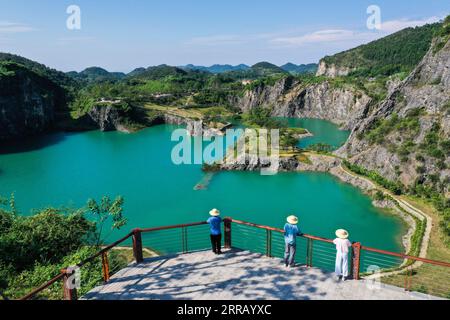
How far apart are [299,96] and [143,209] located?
90.7 m

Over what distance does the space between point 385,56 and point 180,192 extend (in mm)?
149811

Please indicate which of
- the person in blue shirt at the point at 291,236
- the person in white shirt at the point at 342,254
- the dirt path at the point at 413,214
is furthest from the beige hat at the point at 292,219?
the dirt path at the point at 413,214

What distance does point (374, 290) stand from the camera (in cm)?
1016

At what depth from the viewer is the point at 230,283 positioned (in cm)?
1072

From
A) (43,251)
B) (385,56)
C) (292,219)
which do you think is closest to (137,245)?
(292,219)

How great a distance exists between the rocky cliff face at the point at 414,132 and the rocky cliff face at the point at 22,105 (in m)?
73.0

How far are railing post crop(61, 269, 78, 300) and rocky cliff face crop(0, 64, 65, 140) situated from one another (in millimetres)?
86338

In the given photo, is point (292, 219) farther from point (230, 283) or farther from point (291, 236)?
point (230, 283)

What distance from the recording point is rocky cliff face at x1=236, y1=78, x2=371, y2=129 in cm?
10494

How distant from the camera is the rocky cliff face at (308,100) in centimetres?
10494

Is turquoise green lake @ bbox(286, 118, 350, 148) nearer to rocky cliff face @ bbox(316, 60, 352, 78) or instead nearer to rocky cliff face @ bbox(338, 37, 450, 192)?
Result: rocky cliff face @ bbox(338, 37, 450, 192)

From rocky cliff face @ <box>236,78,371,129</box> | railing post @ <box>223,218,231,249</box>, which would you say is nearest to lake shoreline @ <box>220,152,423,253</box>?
railing post @ <box>223,218,231,249</box>

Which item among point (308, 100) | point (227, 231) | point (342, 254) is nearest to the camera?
point (342, 254)
